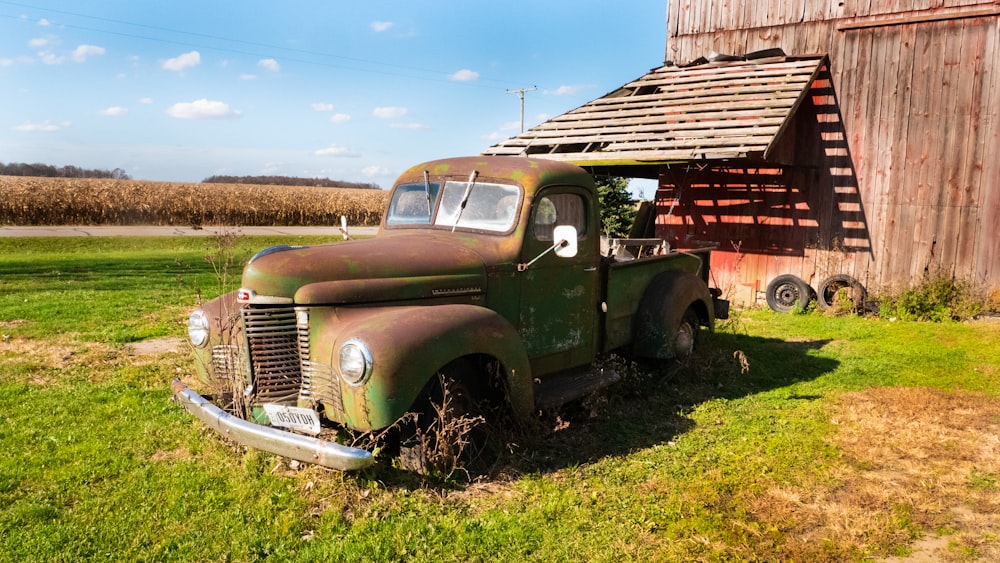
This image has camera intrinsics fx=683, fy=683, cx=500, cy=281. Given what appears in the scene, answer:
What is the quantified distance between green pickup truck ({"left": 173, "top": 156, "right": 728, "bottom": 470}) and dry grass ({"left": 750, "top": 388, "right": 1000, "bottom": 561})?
1.75 m

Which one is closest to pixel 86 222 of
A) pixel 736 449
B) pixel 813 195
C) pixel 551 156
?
pixel 551 156

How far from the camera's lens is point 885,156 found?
11.4m

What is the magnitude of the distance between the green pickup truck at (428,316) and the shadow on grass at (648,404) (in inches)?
11.9

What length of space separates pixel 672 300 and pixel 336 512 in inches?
153

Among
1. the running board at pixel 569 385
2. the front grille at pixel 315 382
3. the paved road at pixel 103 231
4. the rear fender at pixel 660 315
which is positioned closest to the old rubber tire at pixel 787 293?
the rear fender at pixel 660 315

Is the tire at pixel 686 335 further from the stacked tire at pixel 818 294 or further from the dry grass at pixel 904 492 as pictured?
the stacked tire at pixel 818 294

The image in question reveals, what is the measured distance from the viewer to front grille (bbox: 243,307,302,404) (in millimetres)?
4270

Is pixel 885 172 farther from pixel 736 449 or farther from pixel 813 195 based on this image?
pixel 736 449

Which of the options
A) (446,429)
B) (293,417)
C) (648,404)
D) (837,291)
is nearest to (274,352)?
(293,417)

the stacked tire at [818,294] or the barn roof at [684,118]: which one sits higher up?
the barn roof at [684,118]

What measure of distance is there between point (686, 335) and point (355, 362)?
165 inches

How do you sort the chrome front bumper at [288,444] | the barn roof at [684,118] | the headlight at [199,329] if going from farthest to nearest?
the barn roof at [684,118] → the headlight at [199,329] → the chrome front bumper at [288,444]

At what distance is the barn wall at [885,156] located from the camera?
10695mm

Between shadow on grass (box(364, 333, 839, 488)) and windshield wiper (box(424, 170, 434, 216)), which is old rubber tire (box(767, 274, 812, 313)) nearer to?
shadow on grass (box(364, 333, 839, 488))
